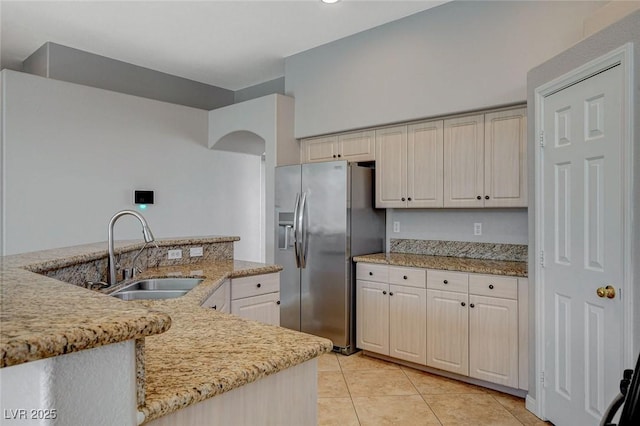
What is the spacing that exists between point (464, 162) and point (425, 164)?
1.14 ft

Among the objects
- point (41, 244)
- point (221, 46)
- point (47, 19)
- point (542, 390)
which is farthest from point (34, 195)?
point (542, 390)

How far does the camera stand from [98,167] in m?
4.24

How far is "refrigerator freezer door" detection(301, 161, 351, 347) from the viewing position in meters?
3.69

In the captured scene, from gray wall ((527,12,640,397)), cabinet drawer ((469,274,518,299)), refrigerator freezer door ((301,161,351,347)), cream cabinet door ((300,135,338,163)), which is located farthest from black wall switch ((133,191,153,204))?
gray wall ((527,12,640,397))

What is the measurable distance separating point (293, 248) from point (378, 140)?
135cm

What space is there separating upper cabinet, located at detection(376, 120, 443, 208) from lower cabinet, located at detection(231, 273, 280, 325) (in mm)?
1428

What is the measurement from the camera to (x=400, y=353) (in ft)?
11.1

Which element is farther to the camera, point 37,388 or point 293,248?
point 293,248

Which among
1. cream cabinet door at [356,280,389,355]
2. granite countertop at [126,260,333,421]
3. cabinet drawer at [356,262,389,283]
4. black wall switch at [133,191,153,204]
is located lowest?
cream cabinet door at [356,280,389,355]

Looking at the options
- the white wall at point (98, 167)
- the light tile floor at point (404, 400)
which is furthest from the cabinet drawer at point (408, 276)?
the white wall at point (98, 167)

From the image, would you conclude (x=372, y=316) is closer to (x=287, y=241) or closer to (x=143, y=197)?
A: (x=287, y=241)

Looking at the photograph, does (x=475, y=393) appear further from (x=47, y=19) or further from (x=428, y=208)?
(x=47, y=19)

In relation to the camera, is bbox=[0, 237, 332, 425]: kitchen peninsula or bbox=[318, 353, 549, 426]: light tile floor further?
bbox=[318, 353, 549, 426]: light tile floor

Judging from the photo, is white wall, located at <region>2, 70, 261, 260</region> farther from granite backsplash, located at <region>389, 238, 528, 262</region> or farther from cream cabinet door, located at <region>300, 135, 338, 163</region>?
granite backsplash, located at <region>389, 238, 528, 262</region>
